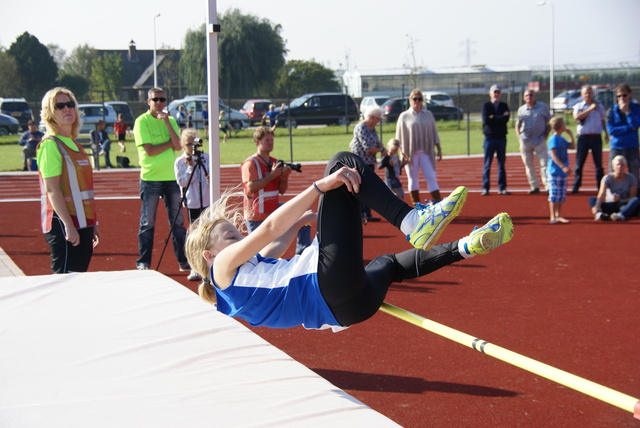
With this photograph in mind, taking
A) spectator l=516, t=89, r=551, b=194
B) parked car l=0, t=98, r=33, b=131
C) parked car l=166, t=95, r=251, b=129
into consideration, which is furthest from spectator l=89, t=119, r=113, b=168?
parked car l=0, t=98, r=33, b=131

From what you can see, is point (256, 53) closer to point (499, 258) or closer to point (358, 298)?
point (499, 258)

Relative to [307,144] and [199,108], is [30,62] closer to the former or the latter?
[199,108]

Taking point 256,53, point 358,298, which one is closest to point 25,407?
point 358,298

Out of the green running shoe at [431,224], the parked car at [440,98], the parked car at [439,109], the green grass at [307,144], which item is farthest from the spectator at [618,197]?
the parked car at [440,98]

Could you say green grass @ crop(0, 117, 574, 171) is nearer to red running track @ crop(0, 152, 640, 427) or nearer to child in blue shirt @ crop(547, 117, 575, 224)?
child in blue shirt @ crop(547, 117, 575, 224)

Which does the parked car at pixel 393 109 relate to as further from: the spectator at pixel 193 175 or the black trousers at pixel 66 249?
the black trousers at pixel 66 249

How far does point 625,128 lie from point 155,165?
6914 millimetres

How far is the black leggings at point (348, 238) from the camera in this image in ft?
10.0

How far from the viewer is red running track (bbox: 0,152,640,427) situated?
3932mm

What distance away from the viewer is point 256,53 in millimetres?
45219

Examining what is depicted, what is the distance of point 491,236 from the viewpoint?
121 inches

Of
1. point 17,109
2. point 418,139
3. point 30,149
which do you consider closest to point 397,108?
point 17,109

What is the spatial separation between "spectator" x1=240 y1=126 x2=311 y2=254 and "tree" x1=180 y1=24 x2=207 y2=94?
3821cm

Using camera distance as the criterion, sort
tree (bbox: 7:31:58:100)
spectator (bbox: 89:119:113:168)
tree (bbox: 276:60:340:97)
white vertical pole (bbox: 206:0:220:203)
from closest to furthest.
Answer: white vertical pole (bbox: 206:0:220:203) → spectator (bbox: 89:119:113:168) → tree (bbox: 7:31:58:100) → tree (bbox: 276:60:340:97)
